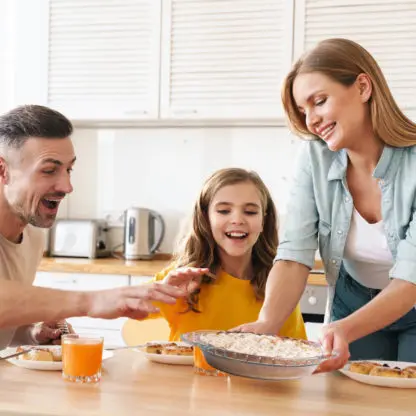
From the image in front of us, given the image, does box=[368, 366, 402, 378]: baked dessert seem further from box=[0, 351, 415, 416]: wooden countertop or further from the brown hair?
the brown hair

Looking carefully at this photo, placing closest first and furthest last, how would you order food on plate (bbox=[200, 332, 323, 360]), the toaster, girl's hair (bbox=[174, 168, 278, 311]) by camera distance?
1. food on plate (bbox=[200, 332, 323, 360])
2. girl's hair (bbox=[174, 168, 278, 311])
3. the toaster

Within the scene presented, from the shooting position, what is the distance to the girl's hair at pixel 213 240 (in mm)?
2268

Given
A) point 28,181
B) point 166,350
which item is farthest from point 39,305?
point 28,181

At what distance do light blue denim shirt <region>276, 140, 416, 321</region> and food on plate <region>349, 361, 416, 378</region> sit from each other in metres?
0.33

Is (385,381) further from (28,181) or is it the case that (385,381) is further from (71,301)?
(28,181)

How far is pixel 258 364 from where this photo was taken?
126 cm

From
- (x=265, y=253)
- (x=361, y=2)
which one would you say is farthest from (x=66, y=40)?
(x=265, y=253)

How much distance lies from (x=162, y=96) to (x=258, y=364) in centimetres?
242

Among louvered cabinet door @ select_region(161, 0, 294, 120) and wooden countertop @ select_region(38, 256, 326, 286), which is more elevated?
louvered cabinet door @ select_region(161, 0, 294, 120)

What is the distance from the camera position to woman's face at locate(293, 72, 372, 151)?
65.5 inches

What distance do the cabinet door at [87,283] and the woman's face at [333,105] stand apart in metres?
1.70

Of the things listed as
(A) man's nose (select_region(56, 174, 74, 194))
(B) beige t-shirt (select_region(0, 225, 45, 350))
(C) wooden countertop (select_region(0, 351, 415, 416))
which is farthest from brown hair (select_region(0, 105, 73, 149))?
(C) wooden countertop (select_region(0, 351, 415, 416))

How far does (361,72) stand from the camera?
1.68 metres

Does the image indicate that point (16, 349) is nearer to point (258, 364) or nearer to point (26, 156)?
point (26, 156)
